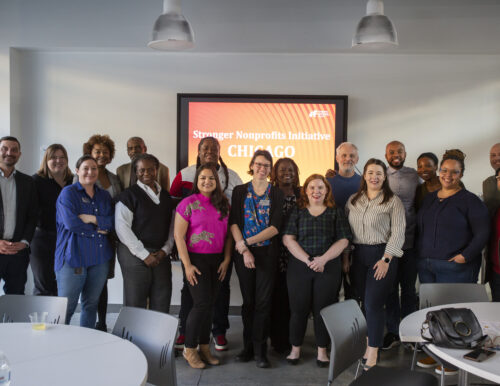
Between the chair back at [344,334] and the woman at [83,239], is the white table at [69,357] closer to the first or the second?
the chair back at [344,334]

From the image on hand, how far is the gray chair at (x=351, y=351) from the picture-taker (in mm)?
2303

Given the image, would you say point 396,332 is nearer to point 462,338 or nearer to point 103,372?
point 462,338

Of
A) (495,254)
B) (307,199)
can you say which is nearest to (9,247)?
(307,199)

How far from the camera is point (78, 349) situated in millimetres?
1997

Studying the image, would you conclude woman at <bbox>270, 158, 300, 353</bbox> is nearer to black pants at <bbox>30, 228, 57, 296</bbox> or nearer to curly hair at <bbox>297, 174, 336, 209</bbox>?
curly hair at <bbox>297, 174, 336, 209</bbox>

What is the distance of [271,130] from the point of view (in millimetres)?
4980

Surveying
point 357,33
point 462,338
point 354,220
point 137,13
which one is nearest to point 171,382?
point 462,338

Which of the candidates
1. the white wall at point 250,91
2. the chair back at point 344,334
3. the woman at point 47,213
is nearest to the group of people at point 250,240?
the woman at point 47,213

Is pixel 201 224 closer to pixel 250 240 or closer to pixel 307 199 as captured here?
pixel 250 240

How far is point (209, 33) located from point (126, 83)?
1.05m

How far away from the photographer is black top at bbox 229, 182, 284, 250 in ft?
11.7

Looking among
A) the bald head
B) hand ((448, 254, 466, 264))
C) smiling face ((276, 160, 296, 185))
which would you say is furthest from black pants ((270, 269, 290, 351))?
the bald head

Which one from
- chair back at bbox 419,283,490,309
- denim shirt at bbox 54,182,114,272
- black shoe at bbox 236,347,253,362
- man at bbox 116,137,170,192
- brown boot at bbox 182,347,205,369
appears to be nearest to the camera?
chair back at bbox 419,283,490,309

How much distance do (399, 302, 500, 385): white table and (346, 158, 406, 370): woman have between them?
2.47 feet
